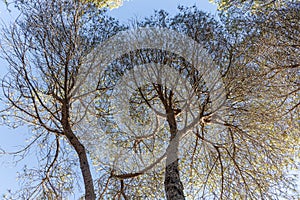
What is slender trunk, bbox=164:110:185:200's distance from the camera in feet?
17.5

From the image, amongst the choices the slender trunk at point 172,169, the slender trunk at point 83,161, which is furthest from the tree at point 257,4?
the slender trunk at point 83,161

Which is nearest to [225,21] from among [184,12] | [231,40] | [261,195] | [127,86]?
[231,40]

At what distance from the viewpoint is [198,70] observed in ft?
19.4

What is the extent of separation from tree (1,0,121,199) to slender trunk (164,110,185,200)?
144 centimetres

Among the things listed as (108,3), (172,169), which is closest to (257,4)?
(108,3)

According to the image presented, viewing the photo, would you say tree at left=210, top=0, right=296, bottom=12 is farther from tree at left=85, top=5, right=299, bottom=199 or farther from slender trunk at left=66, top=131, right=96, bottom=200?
slender trunk at left=66, top=131, right=96, bottom=200

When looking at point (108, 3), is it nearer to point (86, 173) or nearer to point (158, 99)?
point (158, 99)

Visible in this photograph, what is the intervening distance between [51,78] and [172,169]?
2563 millimetres

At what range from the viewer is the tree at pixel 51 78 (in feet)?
15.7

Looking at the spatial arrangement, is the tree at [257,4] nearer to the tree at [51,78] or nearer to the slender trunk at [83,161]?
the tree at [51,78]

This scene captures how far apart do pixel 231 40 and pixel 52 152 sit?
376 cm

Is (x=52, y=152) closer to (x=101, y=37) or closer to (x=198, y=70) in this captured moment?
(x=101, y=37)

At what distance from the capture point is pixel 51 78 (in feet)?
16.6

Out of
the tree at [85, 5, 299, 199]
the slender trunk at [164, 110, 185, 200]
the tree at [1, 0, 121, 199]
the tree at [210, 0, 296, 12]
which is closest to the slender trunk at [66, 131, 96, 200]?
the tree at [1, 0, 121, 199]
